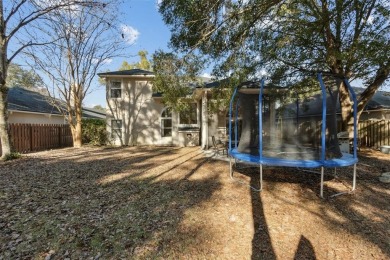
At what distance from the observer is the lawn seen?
118 inches

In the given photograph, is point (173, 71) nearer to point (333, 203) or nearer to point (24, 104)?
point (333, 203)

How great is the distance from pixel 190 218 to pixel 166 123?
12.2 m

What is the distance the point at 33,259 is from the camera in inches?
111

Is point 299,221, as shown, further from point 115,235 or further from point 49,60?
point 49,60

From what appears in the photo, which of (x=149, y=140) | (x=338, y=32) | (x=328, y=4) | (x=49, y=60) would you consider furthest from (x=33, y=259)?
(x=49, y=60)

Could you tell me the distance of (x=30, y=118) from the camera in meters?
16.6

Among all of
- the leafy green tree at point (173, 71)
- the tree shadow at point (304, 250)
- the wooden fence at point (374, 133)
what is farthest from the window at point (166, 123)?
the tree shadow at point (304, 250)

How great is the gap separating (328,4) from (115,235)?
973 cm

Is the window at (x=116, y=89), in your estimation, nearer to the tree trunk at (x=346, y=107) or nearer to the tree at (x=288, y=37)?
the tree at (x=288, y=37)

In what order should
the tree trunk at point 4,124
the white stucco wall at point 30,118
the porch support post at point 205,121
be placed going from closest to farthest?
1. the tree trunk at point 4,124
2. the porch support post at point 205,121
3. the white stucco wall at point 30,118

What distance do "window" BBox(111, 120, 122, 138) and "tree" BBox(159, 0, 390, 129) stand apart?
9476 mm

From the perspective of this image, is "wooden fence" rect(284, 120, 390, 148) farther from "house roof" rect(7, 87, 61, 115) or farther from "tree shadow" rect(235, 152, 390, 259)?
"house roof" rect(7, 87, 61, 115)

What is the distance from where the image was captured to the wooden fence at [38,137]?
37.8ft

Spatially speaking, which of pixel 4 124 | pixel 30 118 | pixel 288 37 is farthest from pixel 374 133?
pixel 30 118
